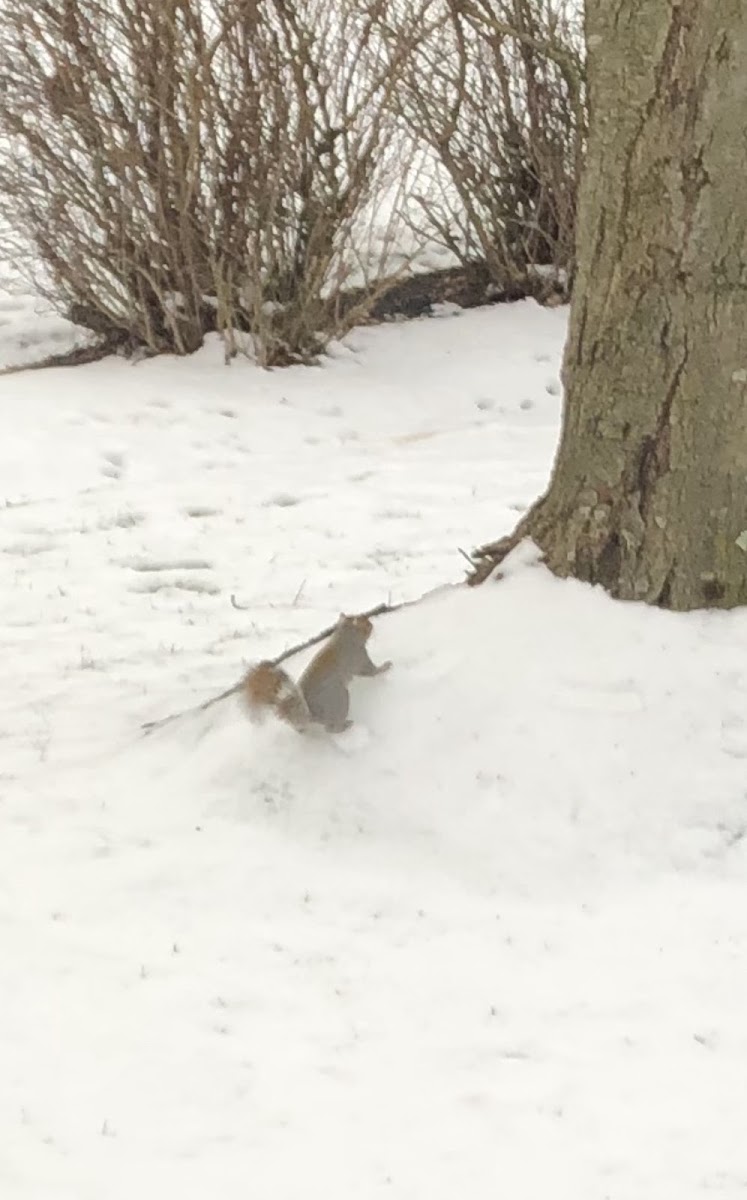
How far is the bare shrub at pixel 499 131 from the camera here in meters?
8.14

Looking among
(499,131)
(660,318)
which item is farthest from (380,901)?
(499,131)

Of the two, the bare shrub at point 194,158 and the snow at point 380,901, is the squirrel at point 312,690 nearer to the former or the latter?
the snow at point 380,901

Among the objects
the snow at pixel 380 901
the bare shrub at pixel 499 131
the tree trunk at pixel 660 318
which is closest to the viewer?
the snow at pixel 380 901

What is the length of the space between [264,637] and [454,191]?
210 inches

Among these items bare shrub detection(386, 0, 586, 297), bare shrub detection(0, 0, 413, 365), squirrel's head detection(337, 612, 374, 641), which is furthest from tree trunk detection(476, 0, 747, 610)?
bare shrub detection(386, 0, 586, 297)

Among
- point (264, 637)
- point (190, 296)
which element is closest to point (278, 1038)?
point (264, 637)

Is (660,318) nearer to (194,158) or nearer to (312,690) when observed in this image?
(312,690)

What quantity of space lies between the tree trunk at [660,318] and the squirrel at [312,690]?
628 mm

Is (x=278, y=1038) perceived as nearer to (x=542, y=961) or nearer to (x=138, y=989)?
(x=138, y=989)

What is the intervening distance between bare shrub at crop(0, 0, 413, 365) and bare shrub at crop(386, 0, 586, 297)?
58 cm

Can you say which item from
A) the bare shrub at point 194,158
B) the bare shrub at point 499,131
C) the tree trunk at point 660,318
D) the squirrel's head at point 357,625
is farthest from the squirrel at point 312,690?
the bare shrub at point 499,131

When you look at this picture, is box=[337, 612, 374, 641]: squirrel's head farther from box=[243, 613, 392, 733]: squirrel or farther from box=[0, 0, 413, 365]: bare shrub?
box=[0, 0, 413, 365]: bare shrub

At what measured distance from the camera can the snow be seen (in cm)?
229

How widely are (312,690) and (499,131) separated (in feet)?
20.5
